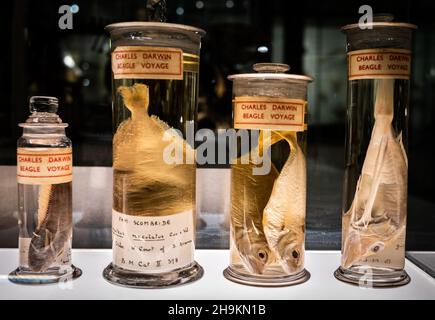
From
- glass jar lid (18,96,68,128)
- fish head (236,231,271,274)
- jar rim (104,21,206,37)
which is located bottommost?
fish head (236,231,271,274)

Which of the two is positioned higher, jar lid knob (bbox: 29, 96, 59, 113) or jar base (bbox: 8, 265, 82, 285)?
jar lid knob (bbox: 29, 96, 59, 113)

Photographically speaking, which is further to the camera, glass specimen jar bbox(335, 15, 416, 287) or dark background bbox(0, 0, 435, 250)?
dark background bbox(0, 0, 435, 250)

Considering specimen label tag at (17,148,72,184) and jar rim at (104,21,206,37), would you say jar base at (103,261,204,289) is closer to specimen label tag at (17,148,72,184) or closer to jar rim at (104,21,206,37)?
specimen label tag at (17,148,72,184)

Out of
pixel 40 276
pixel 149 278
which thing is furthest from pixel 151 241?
pixel 40 276

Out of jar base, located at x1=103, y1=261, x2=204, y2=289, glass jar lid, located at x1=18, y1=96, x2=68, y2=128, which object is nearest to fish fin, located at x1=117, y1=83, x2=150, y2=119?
glass jar lid, located at x1=18, y1=96, x2=68, y2=128

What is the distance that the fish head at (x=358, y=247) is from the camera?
765mm

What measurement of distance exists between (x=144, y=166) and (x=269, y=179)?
0.16 metres

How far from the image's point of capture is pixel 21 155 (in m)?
0.75

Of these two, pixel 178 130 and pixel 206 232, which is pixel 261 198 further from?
pixel 206 232

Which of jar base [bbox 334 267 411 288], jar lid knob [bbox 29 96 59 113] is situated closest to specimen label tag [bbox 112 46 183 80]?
jar lid knob [bbox 29 96 59 113]

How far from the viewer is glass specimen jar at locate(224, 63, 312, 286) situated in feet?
2.41

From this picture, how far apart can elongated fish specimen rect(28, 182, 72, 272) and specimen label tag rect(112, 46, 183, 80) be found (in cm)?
18

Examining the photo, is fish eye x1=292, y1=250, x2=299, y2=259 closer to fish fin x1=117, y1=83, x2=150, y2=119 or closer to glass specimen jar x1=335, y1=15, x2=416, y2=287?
glass specimen jar x1=335, y1=15, x2=416, y2=287

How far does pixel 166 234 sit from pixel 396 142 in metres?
0.33
